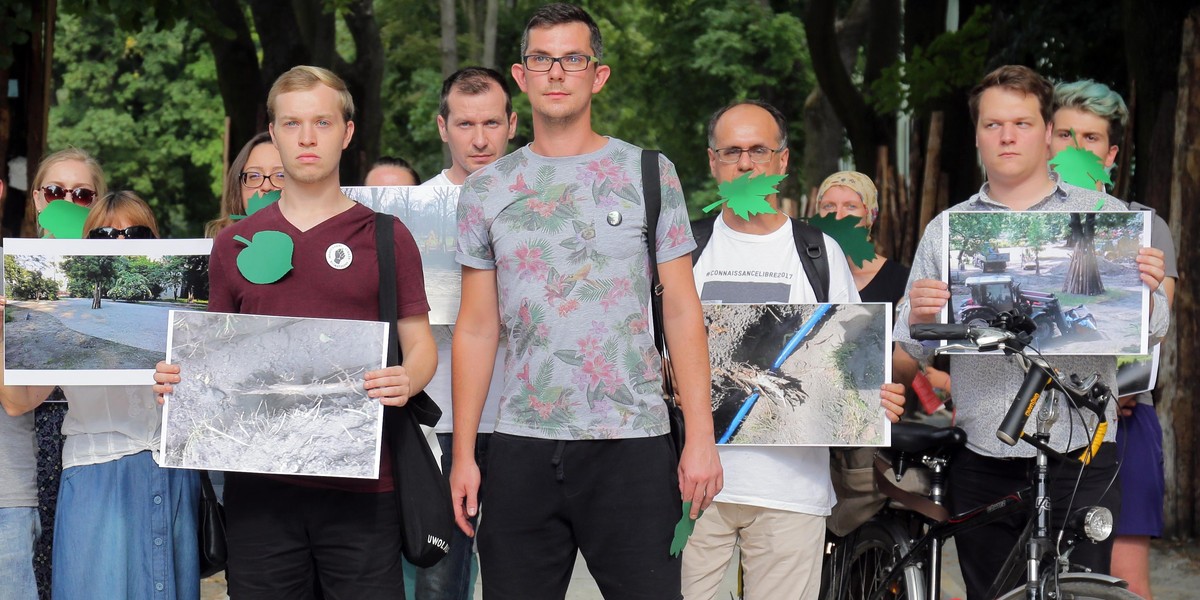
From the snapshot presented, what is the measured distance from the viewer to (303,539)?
3857 mm

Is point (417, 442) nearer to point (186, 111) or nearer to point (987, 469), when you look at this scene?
point (987, 469)

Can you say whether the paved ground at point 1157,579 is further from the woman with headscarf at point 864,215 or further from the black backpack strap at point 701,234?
the black backpack strap at point 701,234

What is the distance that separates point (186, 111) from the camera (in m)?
34.6

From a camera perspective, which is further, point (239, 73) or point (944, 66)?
point (239, 73)

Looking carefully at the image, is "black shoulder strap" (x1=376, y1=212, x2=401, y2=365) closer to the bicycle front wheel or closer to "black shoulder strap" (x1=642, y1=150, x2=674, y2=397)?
"black shoulder strap" (x1=642, y1=150, x2=674, y2=397)

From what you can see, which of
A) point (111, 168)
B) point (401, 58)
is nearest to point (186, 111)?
point (111, 168)

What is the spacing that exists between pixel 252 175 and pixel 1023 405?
2655 millimetres

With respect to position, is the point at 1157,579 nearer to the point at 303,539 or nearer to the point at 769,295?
the point at 769,295

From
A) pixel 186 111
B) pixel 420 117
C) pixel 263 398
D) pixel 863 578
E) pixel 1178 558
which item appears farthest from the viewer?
pixel 186 111

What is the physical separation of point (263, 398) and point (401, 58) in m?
25.3

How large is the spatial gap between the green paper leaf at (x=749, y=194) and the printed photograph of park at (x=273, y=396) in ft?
4.34

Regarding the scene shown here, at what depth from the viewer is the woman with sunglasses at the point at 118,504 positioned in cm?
432

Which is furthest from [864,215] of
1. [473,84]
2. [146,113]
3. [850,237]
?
[146,113]

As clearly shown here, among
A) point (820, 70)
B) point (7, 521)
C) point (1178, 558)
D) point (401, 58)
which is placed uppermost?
point (401, 58)
